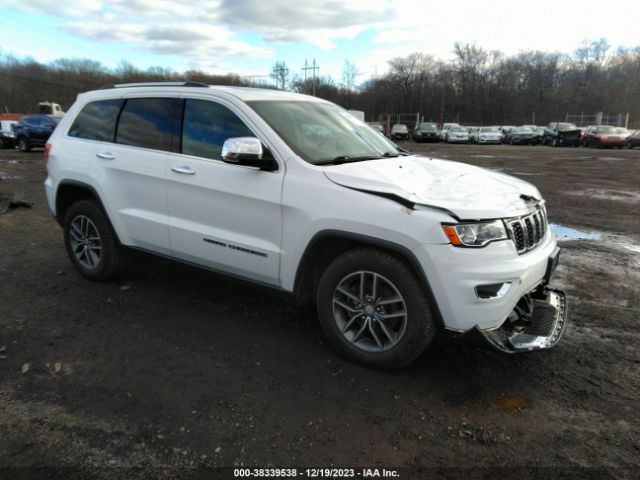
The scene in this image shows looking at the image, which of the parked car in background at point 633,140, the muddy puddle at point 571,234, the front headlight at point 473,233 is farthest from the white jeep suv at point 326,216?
the parked car in background at point 633,140

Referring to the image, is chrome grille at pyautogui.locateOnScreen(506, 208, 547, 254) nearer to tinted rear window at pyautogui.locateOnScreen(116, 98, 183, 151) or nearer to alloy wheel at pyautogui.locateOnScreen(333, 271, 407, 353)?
alloy wheel at pyautogui.locateOnScreen(333, 271, 407, 353)

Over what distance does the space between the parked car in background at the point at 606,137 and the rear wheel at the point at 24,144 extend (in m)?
34.5

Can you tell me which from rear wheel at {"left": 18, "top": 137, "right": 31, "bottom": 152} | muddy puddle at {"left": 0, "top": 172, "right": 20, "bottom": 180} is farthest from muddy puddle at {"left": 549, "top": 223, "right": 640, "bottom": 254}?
rear wheel at {"left": 18, "top": 137, "right": 31, "bottom": 152}

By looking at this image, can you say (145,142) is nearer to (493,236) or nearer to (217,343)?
(217,343)

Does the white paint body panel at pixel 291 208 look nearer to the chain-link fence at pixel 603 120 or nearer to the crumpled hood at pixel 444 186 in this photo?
the crumpled hood at pixel 444 186

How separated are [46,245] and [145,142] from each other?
3241mm

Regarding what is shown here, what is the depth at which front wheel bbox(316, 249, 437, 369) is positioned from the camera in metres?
2.98

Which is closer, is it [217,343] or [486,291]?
[486,291]

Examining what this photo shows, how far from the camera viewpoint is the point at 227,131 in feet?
12.3

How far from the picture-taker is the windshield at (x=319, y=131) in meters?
3.61

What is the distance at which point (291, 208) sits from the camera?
10.9ft

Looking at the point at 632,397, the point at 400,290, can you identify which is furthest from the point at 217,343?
the point at 632,397

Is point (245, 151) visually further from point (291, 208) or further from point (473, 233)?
point (473, 233)

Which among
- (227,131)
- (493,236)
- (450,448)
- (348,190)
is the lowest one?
(450,448)
